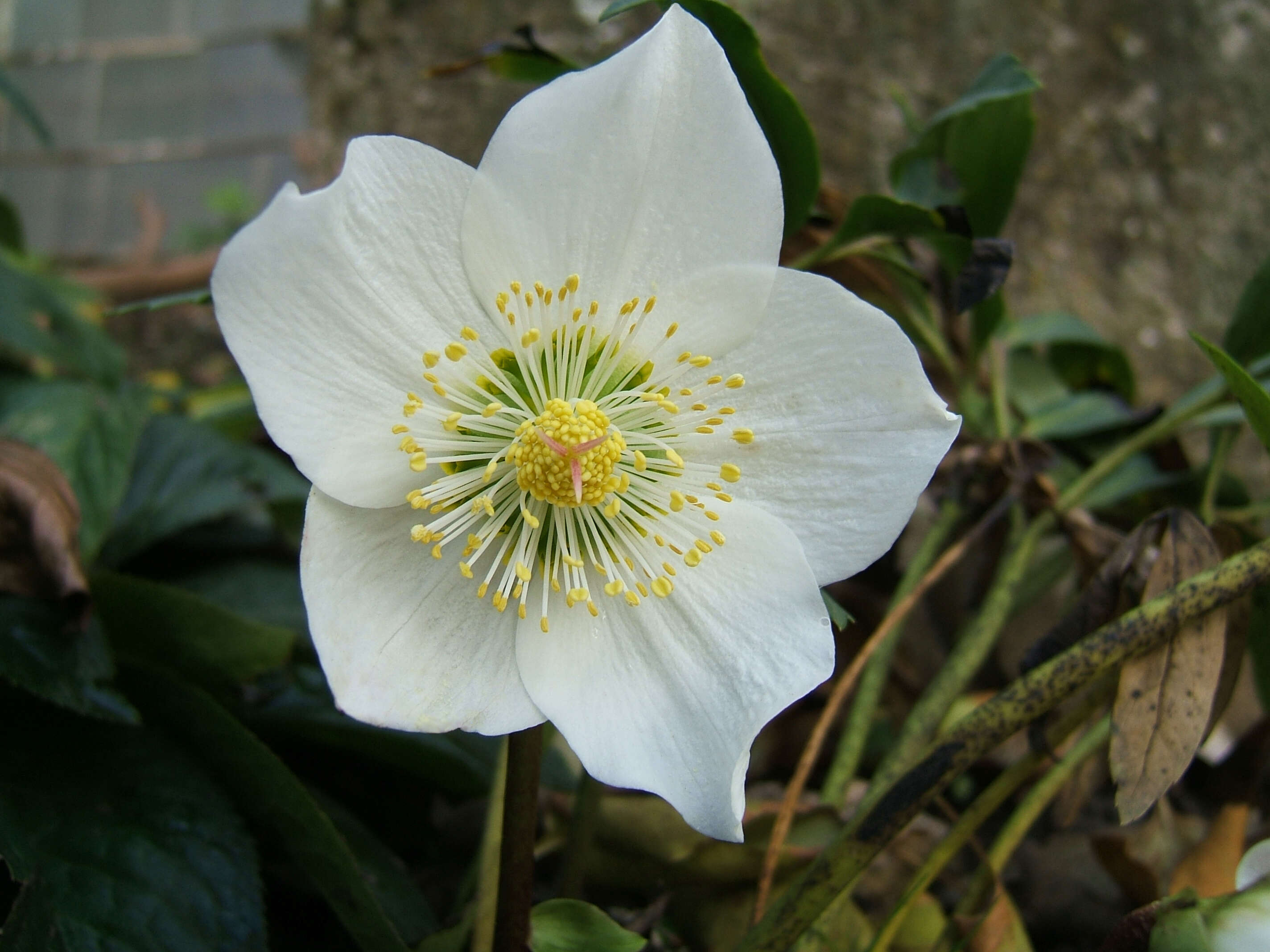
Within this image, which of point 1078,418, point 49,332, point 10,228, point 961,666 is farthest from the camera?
point 10,228

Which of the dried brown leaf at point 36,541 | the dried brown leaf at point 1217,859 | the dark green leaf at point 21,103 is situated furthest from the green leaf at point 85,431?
the dried brown leaf at point 1217,859

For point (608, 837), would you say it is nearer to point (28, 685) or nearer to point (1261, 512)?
point (28, 685)

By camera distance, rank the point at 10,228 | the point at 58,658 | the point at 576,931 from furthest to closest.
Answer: the point at 10,228 → the point at 58,658 → the point at 576,931

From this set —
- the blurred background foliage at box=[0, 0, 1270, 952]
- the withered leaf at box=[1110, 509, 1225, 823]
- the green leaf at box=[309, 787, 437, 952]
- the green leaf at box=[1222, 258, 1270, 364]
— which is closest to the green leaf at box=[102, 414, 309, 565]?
the blurred background foliage at box=[0, 0, 1270, 952]

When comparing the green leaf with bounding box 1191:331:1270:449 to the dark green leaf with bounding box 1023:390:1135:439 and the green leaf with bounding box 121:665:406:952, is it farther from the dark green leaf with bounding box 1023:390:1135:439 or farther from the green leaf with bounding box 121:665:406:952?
the green leaf with bounding box 121:665:406:952

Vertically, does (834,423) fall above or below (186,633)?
above

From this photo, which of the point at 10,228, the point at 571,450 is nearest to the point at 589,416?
the point at 571,450

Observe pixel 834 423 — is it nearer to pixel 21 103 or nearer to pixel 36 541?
pixel 36 541

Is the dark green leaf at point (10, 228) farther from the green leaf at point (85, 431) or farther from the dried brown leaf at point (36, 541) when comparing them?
the dried brown leaf at point (36, 541)
